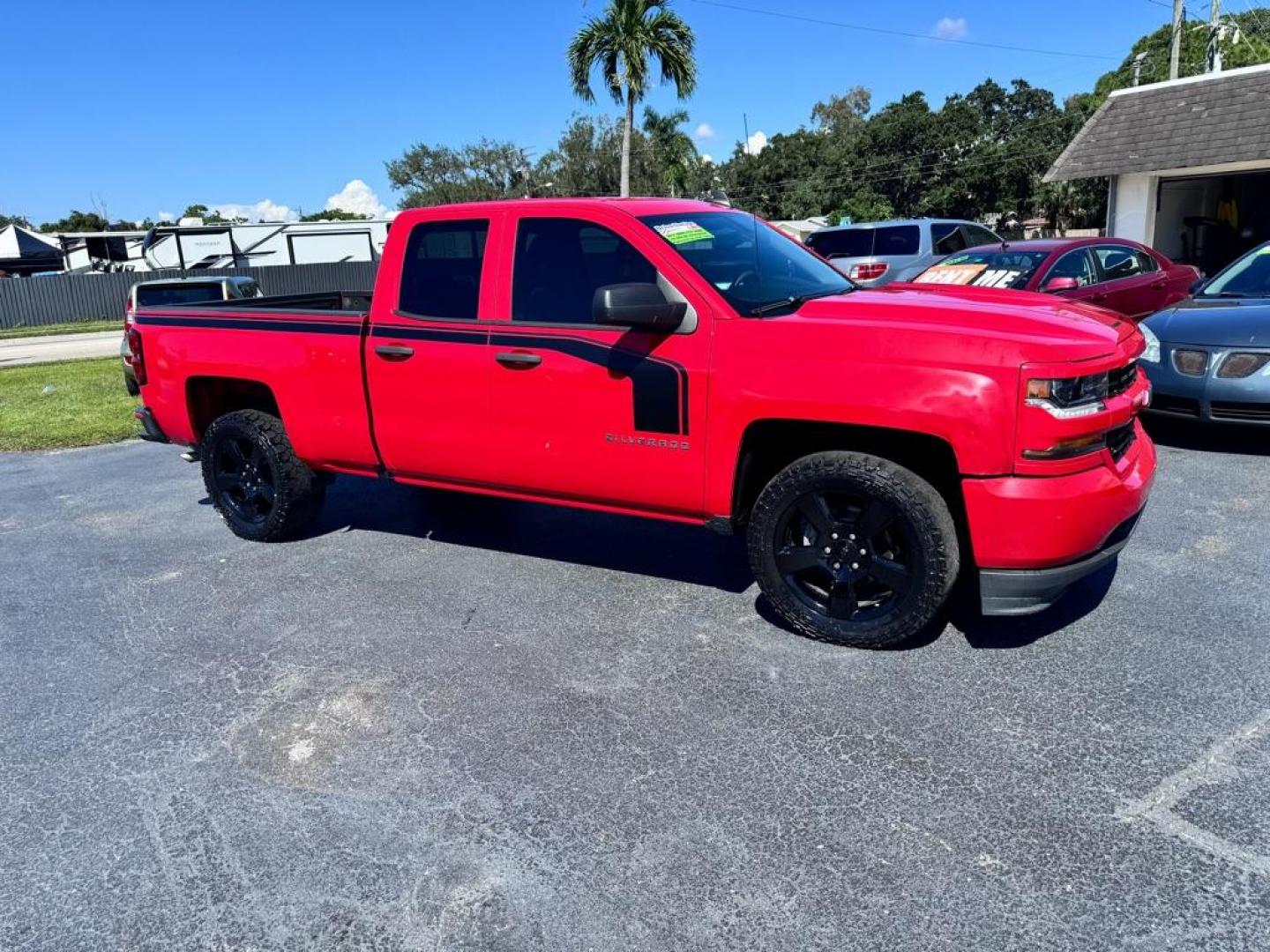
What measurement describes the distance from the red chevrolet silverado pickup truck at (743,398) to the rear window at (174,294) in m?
8.61

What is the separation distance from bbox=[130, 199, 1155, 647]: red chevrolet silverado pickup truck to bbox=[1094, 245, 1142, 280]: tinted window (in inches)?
268

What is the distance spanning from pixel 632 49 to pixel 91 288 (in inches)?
766

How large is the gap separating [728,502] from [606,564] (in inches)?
51.3

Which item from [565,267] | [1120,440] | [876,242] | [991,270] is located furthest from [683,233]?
[876,242]

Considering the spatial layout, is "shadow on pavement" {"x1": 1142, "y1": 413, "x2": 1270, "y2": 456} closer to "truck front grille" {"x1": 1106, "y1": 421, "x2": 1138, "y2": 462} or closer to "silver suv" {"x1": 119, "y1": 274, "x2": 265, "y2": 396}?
"truck front grille" {"x1": 1106, "y1": 421, "x2": 1138, "y2": 462}

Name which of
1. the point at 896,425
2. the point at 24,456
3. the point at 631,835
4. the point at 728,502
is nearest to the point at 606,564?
the point at 728,502

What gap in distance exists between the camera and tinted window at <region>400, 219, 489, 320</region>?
4711 millimetres

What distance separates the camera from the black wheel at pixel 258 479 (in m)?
5.52

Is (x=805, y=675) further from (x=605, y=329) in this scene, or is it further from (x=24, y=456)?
(x=24, y=456)

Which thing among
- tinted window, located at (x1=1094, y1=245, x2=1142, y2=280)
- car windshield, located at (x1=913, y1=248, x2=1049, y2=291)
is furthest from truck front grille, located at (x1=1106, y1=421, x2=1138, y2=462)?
tinted window, located at (x1=1094, y1=245, x2=1142, y2=280)

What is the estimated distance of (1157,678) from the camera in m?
3.62

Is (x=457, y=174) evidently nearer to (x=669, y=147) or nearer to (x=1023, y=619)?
(x=669, y=147)

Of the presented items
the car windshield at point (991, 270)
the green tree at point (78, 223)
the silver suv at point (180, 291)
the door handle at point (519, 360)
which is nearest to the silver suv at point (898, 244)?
the car windshield at point (991, 270)

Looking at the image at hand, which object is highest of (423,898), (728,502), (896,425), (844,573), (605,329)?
(605,329)
